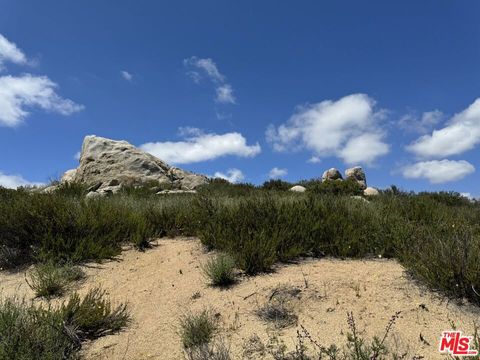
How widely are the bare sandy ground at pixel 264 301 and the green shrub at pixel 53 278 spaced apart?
0.61 ft

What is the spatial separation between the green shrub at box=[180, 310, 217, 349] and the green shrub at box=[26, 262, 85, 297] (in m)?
2.09

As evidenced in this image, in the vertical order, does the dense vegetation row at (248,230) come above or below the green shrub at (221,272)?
above

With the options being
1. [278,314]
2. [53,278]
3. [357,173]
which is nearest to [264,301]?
[278,314]

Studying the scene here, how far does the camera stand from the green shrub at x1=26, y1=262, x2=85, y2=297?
5.50 metres

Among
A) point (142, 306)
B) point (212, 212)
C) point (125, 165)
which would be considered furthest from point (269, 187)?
point (142, 306)

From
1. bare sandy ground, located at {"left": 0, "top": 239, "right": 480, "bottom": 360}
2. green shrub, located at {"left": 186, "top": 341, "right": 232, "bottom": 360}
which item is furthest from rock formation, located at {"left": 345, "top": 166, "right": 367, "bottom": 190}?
green shrub, located at {"left": 186, "top": 341, "right": 232, "bottom": 360}

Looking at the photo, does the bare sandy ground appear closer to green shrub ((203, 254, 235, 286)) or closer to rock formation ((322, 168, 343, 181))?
green shrub ((203, 254, 235, 286))

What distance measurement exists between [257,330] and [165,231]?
4130mm

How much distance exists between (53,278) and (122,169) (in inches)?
515

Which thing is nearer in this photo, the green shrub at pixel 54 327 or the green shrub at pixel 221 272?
the green shrub at pixel 54 327

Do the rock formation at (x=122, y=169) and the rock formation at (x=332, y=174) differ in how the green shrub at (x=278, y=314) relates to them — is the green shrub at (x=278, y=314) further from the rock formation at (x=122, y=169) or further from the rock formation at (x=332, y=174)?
the rock formation at (x=332, y=174)

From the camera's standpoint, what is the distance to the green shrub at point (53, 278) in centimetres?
550

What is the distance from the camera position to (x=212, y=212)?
802cm

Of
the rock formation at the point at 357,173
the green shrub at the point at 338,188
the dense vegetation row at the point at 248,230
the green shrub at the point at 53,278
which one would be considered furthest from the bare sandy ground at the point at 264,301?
the rock formation at the point at 357,173
